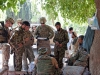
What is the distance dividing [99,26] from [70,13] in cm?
589

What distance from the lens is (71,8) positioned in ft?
A: 34.3

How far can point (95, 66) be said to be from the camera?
6215 mm

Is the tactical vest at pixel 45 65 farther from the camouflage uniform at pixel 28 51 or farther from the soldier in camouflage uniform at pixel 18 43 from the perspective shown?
the camouflage uniform at pixel 28 51

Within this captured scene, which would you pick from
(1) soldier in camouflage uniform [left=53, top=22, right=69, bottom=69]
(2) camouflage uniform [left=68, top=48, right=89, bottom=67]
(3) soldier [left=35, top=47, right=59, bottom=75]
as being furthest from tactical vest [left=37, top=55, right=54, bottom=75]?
(1) soldier in camouflage uniform [left=53, top=22, right=69, bottom=69]

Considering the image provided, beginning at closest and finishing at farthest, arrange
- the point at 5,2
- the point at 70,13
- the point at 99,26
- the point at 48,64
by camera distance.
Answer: the point at 5,2, the point at 99,26, the point at 48,64, the point at 70,13

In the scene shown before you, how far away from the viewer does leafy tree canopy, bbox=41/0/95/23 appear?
32.2 feet

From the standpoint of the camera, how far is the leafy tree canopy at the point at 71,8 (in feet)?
32.2

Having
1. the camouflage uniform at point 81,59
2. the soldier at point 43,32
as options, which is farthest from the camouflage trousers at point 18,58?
the camouflage uniform at point 81,59

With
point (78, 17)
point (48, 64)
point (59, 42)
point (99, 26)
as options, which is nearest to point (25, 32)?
point (59, 42)

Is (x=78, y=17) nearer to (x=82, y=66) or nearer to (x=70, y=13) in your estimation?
(x=70, y=13)

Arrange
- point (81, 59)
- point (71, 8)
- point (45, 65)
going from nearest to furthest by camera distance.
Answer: point (45, 65) → point (81, 59) → point (71, 8)

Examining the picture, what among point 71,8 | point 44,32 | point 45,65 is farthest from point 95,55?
point 71,8

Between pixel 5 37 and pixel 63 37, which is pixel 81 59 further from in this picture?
pixel 5 37

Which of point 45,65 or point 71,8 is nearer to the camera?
→ point 45,65
